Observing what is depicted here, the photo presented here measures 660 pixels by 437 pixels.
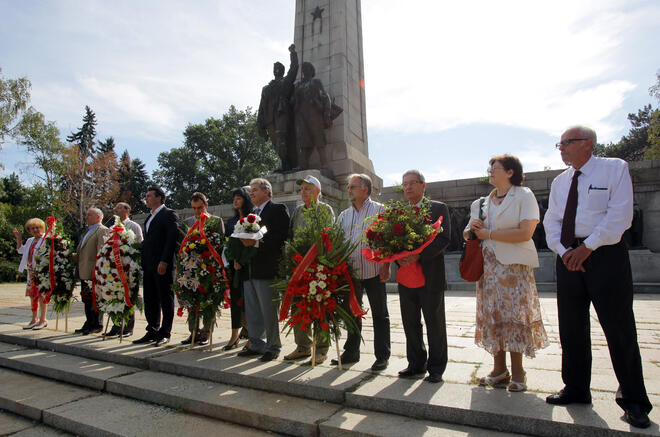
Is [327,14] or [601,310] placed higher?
[327,14]

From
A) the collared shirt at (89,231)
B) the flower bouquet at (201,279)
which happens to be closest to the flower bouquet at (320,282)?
the flower bouquet at (201,279)

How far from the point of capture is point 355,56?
1245cm

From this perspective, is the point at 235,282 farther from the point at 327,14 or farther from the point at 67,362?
the point at 327,14

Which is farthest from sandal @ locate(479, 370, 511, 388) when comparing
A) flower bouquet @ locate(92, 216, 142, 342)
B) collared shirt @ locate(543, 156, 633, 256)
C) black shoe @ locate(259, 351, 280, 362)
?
flower bouquet @ locate(92, 216, 142, 342)

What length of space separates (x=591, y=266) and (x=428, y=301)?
1137mm

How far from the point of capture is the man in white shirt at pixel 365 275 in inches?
140

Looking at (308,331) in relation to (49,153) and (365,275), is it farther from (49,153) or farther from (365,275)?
(49,153)

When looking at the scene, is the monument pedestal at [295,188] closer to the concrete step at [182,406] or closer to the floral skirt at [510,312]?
the concrete step at [182,406]

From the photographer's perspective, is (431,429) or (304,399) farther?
(304,399)

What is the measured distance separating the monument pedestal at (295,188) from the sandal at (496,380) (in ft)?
23.5

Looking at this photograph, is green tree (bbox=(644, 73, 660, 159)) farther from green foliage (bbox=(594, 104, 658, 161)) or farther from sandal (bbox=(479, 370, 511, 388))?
sandal (bbox=(479, 370, 511, 388))

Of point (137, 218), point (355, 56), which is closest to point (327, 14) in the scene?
point (355, 56)

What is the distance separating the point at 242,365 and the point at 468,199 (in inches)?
358

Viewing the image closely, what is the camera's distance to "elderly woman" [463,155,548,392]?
2883mm
